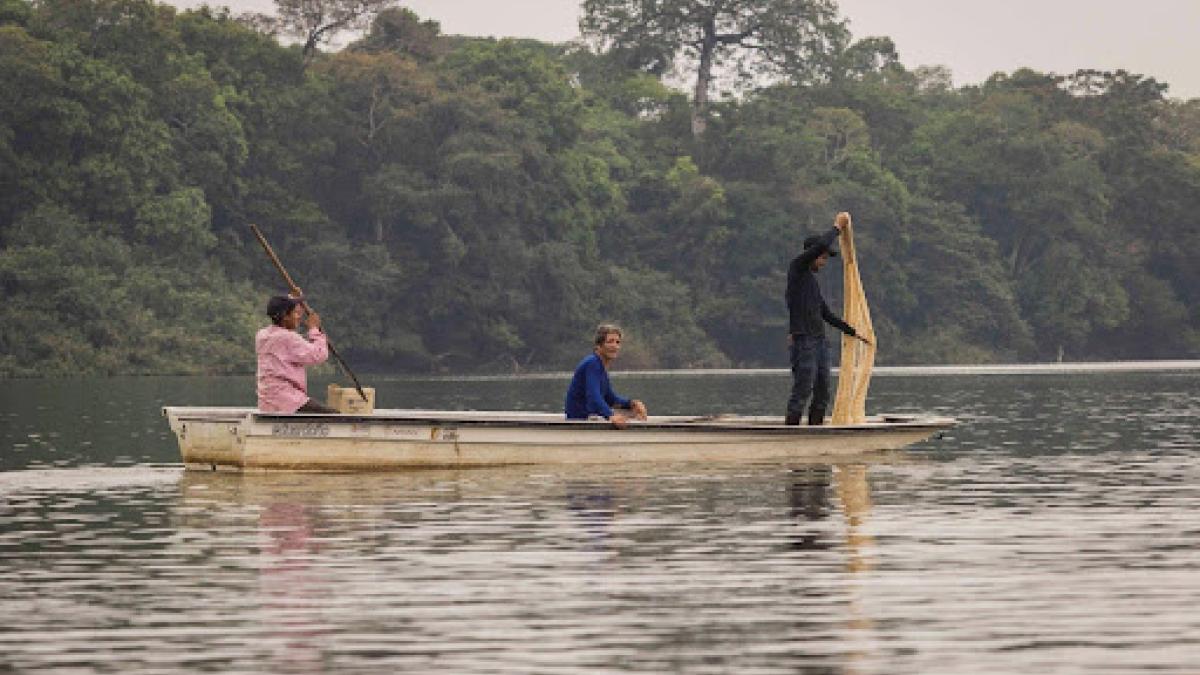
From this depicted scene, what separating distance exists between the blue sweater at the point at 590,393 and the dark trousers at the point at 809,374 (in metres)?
2.45

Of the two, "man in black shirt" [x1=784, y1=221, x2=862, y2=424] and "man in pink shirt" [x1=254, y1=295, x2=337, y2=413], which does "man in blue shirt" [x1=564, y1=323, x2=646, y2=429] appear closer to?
"man in black shirt" [x1=784, y1=221, x2=862, y2=424]

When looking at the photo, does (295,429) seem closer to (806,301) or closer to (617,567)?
(806,301)

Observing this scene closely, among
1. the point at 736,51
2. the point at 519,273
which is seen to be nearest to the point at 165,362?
the point at 519,273

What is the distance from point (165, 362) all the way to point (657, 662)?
76368 mm

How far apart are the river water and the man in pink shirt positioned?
0.96m

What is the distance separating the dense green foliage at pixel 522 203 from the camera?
90000 mm

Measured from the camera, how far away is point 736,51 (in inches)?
5512

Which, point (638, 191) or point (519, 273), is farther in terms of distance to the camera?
point (638, 191)

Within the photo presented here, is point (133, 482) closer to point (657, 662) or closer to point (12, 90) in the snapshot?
point (657, 662)

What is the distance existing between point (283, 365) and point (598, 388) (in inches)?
134

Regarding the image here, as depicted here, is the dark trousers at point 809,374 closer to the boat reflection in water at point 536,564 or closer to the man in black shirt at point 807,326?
the man in black shirt at point 807,326

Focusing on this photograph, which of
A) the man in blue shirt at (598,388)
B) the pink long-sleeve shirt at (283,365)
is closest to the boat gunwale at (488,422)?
the man in blue shirt at (598,388)

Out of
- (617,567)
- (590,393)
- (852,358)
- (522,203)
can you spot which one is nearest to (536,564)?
(617,567)

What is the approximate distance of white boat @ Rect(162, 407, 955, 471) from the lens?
1027 inches
